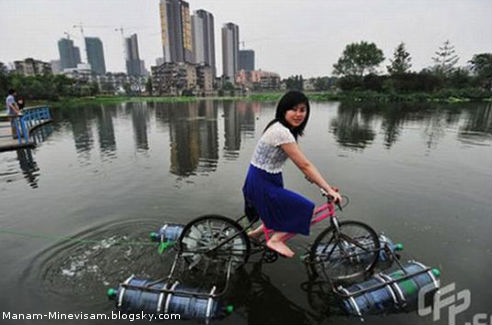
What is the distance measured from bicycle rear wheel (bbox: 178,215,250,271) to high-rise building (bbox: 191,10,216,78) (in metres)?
150

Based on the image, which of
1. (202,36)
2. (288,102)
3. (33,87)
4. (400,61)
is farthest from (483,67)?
(202,36)

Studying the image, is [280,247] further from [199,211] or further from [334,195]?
[199,211]

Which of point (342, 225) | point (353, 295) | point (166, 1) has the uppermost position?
point (166, 1)

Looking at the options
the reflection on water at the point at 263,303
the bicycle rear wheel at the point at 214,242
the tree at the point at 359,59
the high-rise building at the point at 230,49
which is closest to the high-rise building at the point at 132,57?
the high-rise building at the point at 230,49

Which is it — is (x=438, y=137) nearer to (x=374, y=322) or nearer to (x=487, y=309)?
(x=487, y=309)

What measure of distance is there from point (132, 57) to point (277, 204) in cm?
21573

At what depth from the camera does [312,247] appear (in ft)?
10.2

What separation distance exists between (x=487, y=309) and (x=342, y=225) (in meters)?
1.66

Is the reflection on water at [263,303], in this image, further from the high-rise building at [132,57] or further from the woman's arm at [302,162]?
the high-rise building at [132,57]

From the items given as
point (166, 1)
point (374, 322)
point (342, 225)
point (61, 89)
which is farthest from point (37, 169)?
point (166, 1)

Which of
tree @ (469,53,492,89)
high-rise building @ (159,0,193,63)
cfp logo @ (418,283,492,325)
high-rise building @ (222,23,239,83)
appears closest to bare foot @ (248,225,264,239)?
cfp logo @ (418,283,492,325)

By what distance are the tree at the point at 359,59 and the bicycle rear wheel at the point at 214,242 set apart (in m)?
73.9

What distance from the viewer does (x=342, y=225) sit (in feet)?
9.99

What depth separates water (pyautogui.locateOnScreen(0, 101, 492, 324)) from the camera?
116 inches
